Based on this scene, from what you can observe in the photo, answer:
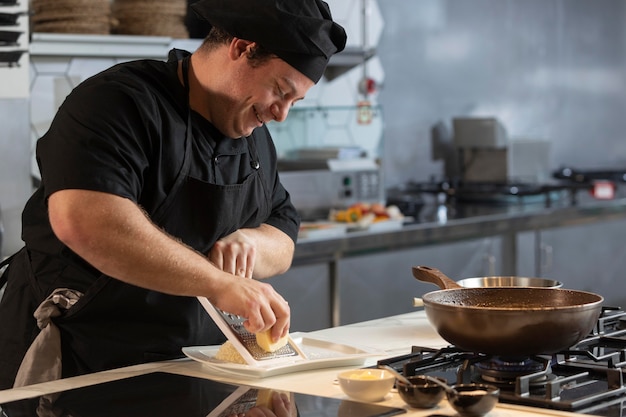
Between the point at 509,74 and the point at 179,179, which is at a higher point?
the point at 509,74

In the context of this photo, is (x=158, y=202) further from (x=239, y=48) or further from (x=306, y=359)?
(x=306, y=359)

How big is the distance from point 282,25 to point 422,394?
79 cm

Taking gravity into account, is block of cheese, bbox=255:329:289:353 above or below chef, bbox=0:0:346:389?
below

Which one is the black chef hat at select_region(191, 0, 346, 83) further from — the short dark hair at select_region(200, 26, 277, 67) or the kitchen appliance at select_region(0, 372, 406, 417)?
the kitchen appliance at select_region(0, 372, 406, 417)

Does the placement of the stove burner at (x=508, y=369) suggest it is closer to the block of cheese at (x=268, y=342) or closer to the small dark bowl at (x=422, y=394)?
the small dark bowl at (x=422, y=394)

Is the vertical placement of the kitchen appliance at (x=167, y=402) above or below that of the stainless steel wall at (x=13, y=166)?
below

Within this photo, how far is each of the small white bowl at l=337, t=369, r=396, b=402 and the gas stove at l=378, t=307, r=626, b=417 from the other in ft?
0.34

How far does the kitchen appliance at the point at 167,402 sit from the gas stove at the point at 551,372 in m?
0.19

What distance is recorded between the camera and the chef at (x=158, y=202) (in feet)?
6.08

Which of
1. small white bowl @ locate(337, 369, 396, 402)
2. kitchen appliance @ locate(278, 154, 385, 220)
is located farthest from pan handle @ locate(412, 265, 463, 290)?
kitchen appliance @ locate(278, 154, 385, 220)

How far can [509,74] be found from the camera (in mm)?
6238

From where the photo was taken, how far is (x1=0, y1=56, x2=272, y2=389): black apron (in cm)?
209

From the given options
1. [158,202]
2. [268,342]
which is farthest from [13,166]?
[268,342]

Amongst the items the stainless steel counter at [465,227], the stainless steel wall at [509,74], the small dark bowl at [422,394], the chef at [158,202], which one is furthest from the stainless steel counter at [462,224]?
the small dark bowl at [422,394]
